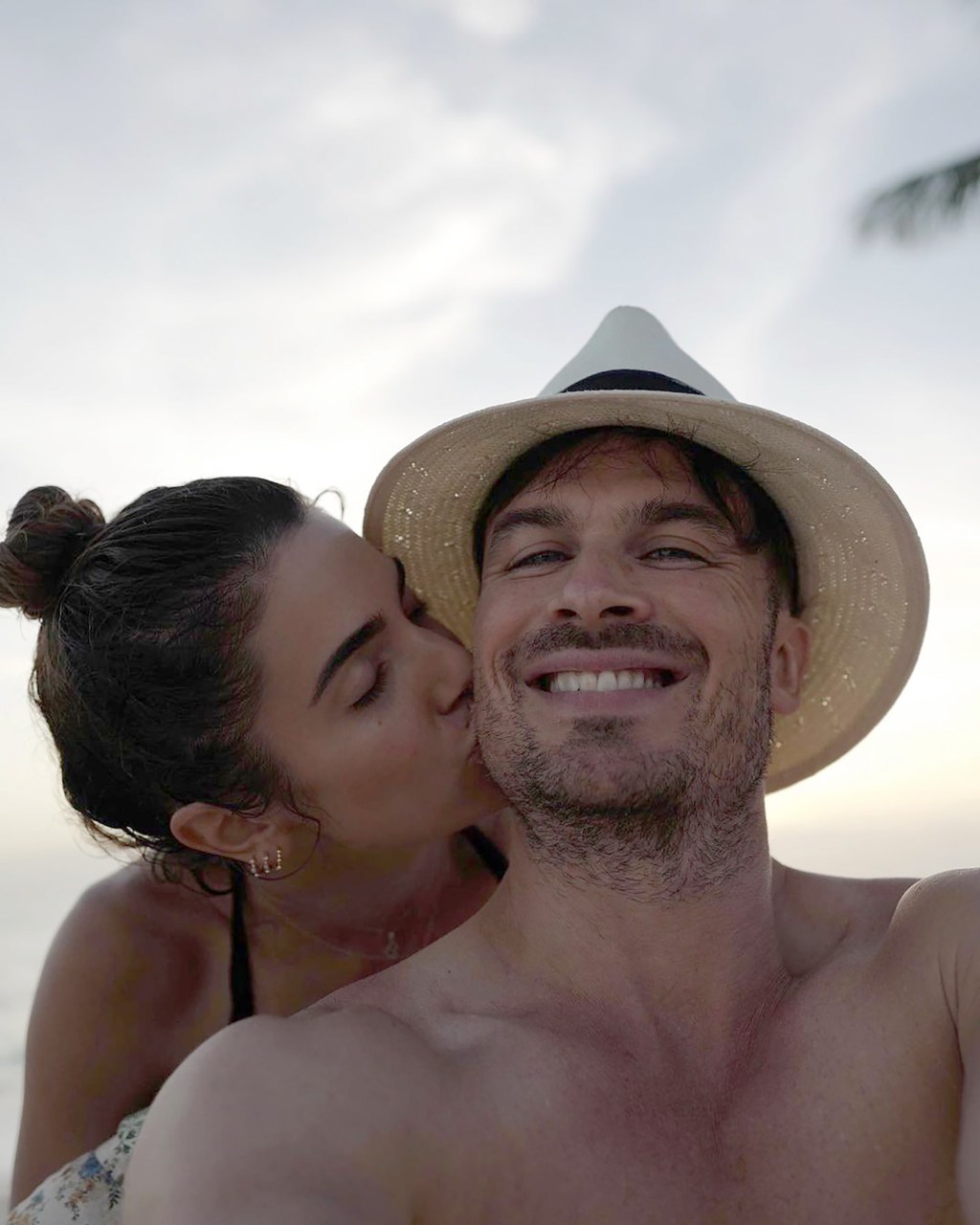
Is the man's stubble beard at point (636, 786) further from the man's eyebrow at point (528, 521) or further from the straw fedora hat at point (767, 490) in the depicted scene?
the straw fedora hat at point (767, 490)

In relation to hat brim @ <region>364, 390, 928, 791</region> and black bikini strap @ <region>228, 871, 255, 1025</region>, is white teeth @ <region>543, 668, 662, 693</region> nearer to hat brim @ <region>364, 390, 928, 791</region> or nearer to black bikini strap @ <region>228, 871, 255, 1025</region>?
hat brim @ <region>364, 390, 928, 791</region>

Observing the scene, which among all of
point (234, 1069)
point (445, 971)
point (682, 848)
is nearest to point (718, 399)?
point (682, 848)

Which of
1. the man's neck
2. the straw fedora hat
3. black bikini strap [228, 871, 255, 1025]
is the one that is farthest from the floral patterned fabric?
the straw fedora hat

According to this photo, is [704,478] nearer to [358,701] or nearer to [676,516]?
[676,516]

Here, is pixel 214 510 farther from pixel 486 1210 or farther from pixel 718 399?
pixel 486 1210

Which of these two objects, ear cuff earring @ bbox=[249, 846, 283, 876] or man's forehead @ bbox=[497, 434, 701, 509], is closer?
man's forehead @ bbox=[497, 434, 701, 509]

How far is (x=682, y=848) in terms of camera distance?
2.75 m

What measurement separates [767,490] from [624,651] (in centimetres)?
73

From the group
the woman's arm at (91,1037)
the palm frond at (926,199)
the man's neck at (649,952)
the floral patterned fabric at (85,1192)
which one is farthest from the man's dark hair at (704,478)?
the palm frond at (926,199)

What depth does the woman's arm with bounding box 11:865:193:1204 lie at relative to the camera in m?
3.42

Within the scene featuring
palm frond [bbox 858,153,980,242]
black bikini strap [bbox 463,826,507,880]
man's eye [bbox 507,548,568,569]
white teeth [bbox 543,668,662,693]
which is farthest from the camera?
palm frond [bbox 858,153,980,242]

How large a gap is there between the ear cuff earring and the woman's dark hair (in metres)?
0.18

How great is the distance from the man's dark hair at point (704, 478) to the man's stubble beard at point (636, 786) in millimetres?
416

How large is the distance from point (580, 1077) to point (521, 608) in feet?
3.24
